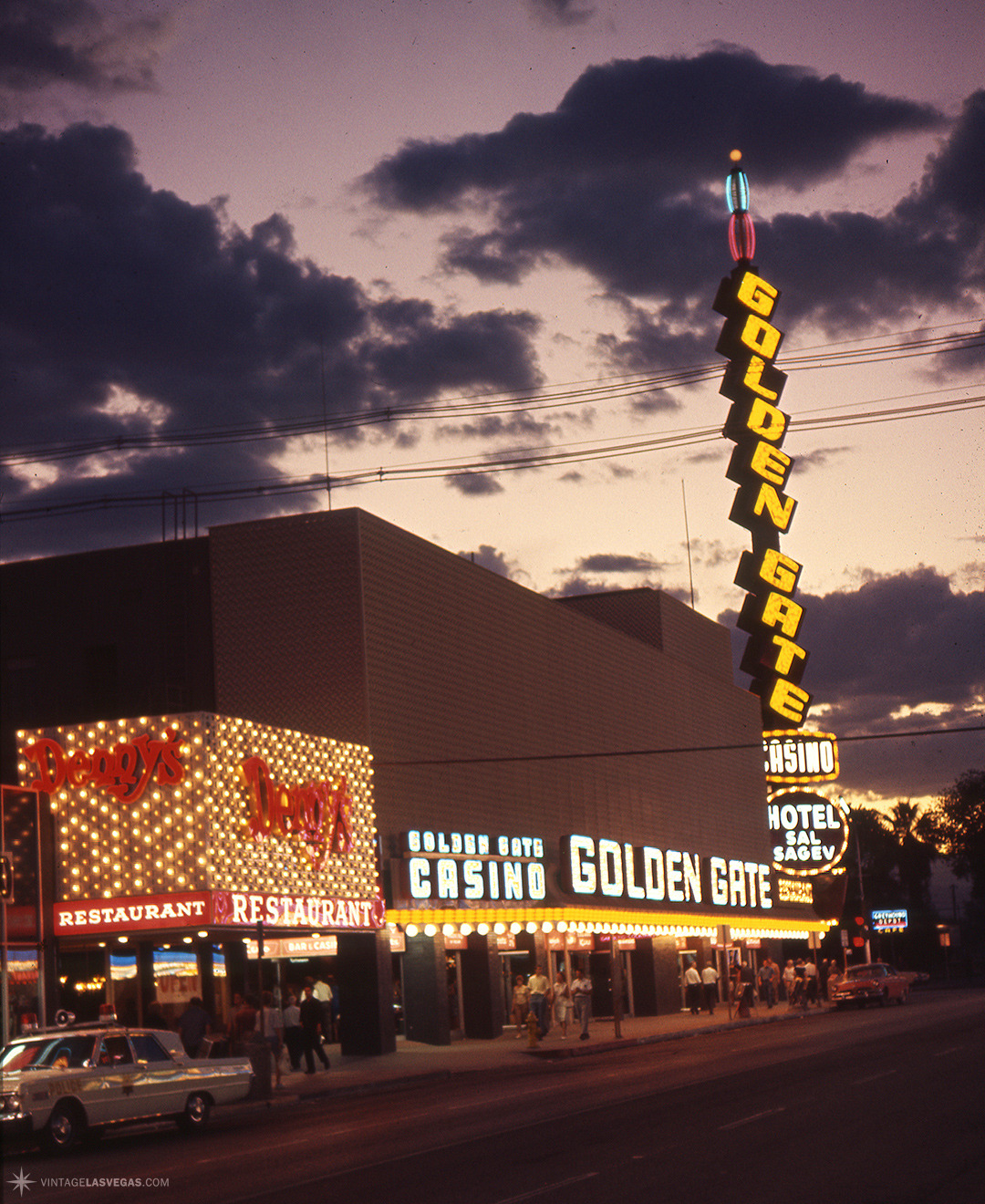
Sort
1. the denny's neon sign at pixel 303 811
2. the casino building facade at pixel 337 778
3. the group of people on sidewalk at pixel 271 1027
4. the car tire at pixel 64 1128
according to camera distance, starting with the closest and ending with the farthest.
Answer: the car tire at pixel 64 1128
the group of people on sidewalk at pixel 271 1027
the casino building facade at pixel 337 778
the denny's neon sign at pixel 303 811

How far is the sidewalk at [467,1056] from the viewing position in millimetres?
29578

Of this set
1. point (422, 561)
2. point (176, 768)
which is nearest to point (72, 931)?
point (176, 768)

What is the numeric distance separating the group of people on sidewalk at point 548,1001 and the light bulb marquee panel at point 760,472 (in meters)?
31.4

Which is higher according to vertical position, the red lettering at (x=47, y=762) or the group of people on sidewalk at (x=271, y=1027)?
the red lettering at (x=47, y=762)

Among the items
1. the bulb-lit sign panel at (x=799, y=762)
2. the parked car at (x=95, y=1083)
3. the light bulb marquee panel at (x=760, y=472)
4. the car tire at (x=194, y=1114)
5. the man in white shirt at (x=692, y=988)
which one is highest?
the light bulb marquee panel at (x=760, y=472)

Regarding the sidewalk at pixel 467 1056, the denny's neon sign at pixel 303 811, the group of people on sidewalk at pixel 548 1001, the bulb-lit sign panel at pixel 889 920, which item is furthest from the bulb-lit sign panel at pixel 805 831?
the denny's neon sign at pixel 303 811

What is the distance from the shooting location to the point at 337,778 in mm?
36750

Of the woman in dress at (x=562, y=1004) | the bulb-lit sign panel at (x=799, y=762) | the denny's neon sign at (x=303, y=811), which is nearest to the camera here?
the denny's neon sign at (x=303, y=811)

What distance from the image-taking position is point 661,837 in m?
59.8

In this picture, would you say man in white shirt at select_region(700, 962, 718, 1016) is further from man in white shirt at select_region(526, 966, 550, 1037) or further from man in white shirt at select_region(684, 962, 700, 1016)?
man in white shirt at select_region(526, 966, 550, 1037)

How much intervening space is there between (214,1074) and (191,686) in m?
19.8

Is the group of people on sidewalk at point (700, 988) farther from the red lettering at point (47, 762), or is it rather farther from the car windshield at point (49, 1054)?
the car windshield at point (49, 1054)

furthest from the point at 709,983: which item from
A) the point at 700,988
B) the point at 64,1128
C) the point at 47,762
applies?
the point at 64,1128

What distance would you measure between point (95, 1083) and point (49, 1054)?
2.35 ft
